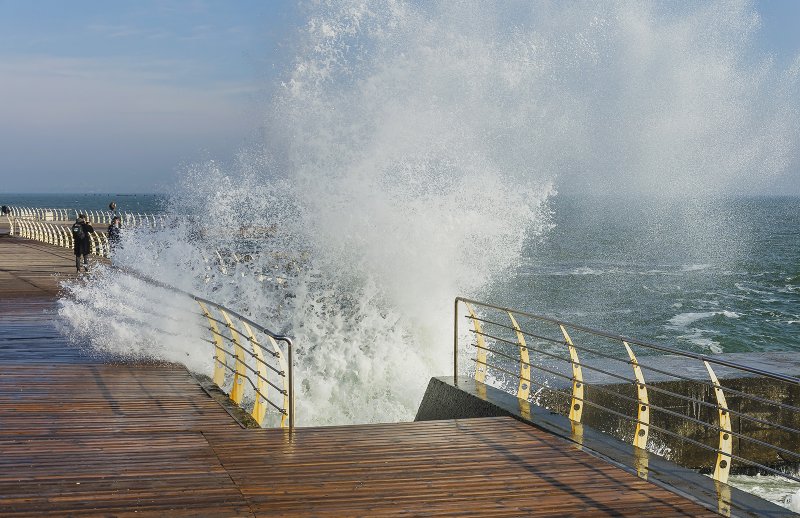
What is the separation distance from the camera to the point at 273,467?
6527 mm

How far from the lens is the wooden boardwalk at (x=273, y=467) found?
5.61 metres

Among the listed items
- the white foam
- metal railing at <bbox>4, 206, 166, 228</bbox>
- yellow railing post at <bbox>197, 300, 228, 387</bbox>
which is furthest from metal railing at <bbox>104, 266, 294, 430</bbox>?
metal railing at <bbox>4, 206, 166, 228</bbox>

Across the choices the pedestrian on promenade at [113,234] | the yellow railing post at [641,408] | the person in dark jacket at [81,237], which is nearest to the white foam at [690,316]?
the pedestrian on promenade at [113,234]

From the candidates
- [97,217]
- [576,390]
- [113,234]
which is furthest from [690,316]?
[97,217]

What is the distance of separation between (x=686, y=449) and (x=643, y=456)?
4.57 metres

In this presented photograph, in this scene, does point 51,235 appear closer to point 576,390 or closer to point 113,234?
point 113,234

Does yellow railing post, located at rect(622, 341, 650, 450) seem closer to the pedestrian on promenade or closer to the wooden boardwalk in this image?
the wooden boardwalk

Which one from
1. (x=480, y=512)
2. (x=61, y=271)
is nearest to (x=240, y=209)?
(x=61, y=271)

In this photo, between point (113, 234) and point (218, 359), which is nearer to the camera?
point (218, 359)

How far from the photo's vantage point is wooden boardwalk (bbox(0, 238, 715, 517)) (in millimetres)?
5609

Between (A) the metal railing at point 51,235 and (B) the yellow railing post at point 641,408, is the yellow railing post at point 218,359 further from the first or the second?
(A) the metal railing at point 51,235

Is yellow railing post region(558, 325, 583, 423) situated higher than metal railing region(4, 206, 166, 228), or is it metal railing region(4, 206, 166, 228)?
yellow railing post region(558, 325, 583, 423)

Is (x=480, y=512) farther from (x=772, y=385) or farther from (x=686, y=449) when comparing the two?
Answer: (x=772, y=385)

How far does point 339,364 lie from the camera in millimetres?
15430
